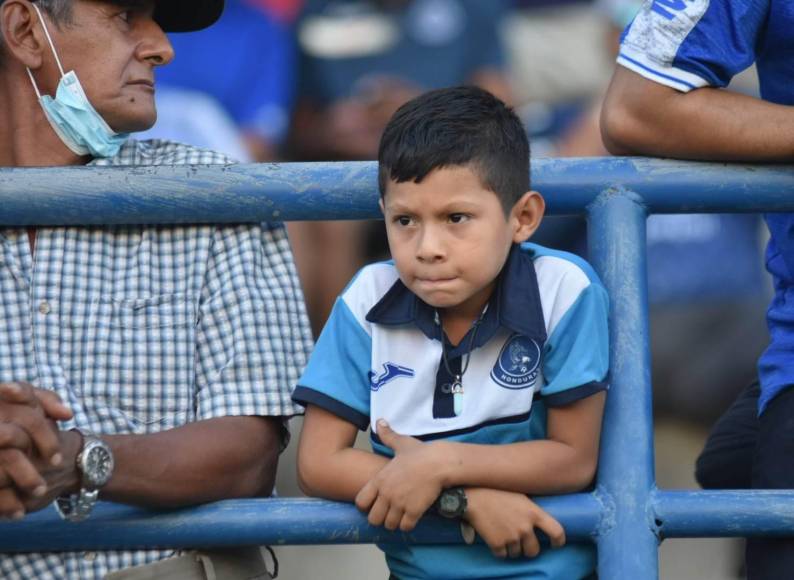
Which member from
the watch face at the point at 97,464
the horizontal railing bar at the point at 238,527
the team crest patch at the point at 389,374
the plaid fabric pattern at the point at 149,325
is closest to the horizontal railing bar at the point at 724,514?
the horizontal railing bar at the point at 238,527

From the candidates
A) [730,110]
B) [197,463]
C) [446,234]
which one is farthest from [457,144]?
[197,463]

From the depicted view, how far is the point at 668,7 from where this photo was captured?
2.56 m

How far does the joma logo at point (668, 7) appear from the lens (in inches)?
101

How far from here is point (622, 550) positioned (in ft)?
7.38

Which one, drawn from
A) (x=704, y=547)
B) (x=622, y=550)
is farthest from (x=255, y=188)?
(x=704, y=547)

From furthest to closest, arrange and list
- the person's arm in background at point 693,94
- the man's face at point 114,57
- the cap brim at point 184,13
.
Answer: the cap brim at point 184,13 → the man's face at point 114,57 → the person's arm in background at point 693,94

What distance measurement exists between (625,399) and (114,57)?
1.19 meters

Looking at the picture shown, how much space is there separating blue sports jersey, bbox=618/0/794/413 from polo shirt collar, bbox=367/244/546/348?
0.42 metres

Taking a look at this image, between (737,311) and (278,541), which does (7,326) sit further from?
(737,311)

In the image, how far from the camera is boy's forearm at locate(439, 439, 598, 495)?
2.22 metres

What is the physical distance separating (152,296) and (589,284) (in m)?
0.77

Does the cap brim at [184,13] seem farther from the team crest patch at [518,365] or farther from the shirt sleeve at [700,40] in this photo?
the team crest patch at [518,365]

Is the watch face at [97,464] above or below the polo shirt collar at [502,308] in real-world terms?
below

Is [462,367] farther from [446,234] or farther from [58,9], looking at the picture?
[58,9]
